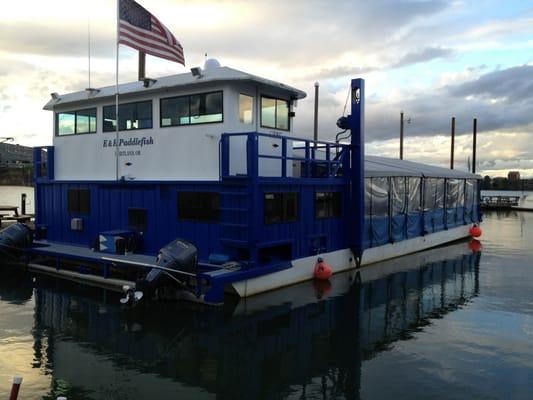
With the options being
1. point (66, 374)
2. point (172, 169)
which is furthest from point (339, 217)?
point (66, 374)

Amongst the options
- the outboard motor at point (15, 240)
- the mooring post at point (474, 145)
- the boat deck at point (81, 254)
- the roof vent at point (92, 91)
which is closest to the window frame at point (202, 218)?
the boat deck at point (81, 254)

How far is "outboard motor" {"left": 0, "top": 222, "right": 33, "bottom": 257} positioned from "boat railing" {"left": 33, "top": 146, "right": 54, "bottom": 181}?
217 centimetres

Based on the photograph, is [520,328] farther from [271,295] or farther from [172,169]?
[172,169]

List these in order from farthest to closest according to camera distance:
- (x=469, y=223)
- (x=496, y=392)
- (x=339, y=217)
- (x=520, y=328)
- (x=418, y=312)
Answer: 1. (x=469, y=223)
2. (x=339, y=217)
3. (x=418, y=312)
4. (x=520, y=328)
5. (x=496, y=392)

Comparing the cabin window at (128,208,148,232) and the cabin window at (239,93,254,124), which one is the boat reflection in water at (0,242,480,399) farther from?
the cabin window at (239,93,254,124)

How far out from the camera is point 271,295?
39.9 ft

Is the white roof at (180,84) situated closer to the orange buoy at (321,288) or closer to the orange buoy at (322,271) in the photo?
the orange buoy at (322,271)

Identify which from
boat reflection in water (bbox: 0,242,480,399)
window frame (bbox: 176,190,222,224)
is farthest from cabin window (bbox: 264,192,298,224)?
boat reflection in water (bbox: 0,242,480,399)

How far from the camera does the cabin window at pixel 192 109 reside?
1260 centimetres

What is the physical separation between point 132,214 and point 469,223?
18694 millimetres

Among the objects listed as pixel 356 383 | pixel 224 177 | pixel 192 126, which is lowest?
pixel 356 383

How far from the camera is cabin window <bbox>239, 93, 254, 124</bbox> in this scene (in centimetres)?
1269

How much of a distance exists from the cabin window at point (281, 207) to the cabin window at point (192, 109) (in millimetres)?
2400

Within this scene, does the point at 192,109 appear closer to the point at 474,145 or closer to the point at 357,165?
the point at 357,165
